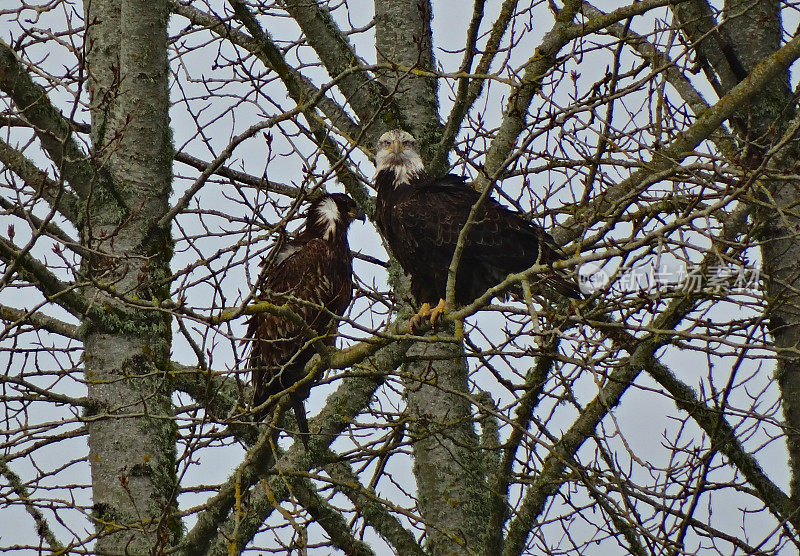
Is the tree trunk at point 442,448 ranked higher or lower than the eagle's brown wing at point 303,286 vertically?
lower

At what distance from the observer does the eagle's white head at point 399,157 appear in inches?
246

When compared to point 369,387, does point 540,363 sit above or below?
below

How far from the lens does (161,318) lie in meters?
5.11

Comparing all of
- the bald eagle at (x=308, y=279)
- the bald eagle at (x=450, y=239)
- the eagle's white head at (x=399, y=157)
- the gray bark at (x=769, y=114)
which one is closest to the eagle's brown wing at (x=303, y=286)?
the bald eagle at (x=308, y=279)

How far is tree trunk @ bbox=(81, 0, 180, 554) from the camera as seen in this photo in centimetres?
472

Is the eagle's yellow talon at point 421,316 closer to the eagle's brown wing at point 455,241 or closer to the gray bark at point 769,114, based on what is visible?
the eagle's brown wing at point 455,241

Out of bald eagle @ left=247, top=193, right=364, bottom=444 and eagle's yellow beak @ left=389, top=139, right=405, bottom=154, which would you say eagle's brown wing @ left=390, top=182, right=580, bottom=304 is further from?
bald eagle @ left=247, top=193, right=364, bottom=444

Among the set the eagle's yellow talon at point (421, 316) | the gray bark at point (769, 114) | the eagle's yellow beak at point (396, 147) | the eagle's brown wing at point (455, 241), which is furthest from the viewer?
the gray bark at point (769, 114)

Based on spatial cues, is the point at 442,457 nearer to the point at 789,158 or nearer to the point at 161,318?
the point at 161,318

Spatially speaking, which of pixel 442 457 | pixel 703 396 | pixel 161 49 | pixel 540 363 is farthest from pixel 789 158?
pixel 161 49

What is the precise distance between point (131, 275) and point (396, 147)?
198cm

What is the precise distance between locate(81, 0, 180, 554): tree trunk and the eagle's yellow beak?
57.6 inches

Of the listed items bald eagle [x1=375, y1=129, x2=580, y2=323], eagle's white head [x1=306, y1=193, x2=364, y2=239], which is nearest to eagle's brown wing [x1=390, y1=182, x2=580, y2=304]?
bald eagle [x1=375, y1=129, x2=580, y2=323]

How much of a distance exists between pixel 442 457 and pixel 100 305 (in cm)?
236
